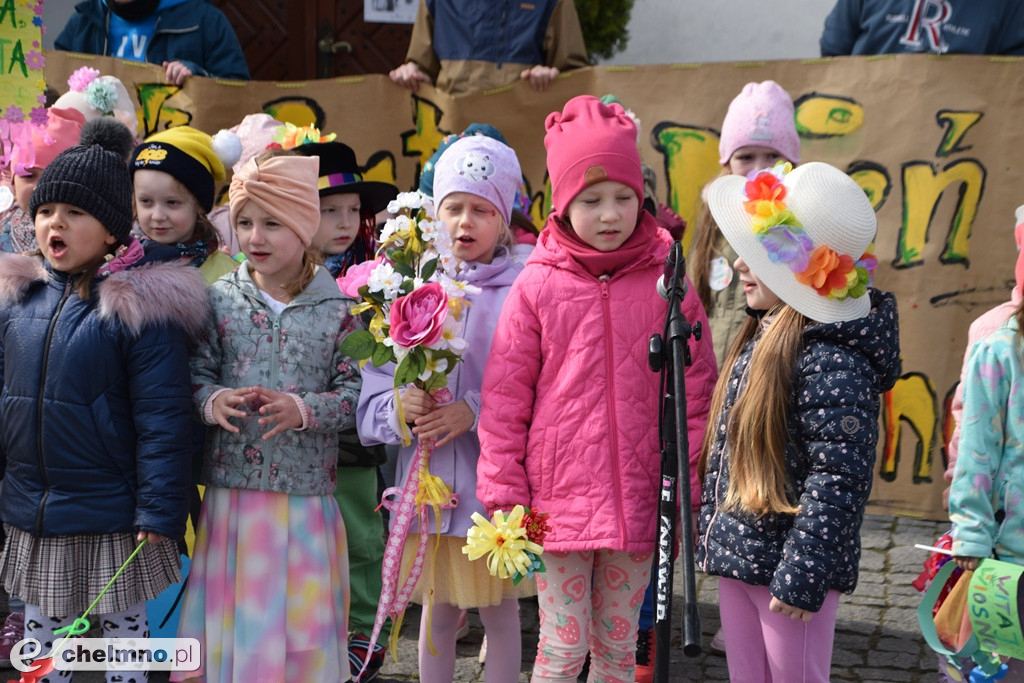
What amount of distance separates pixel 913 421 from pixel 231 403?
Result: 3.88 metres

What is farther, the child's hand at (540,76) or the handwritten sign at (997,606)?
the child's hand at (540,76)

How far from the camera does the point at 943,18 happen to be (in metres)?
6.10

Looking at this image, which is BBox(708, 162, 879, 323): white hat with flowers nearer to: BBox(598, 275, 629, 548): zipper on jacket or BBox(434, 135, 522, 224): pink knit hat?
BBox(598, 275, 629, 548): zipper on jacket

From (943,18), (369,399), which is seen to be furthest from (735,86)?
(369,399)

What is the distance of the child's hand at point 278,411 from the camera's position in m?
3.66

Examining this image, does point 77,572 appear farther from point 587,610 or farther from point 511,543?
point 587,610

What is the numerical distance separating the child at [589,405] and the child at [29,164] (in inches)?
90.3

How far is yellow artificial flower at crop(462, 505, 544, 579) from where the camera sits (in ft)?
10.7

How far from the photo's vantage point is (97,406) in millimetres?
3631

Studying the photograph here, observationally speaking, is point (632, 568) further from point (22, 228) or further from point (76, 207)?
point (22, 228)

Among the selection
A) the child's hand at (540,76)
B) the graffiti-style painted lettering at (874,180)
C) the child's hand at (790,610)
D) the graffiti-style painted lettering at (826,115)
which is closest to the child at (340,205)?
the child's hand at (540,76)

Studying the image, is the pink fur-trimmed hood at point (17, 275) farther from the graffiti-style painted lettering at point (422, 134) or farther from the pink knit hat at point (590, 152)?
Result: the graffiti-style painted lettering at point (422, 134)

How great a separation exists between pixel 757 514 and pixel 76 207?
237 cm

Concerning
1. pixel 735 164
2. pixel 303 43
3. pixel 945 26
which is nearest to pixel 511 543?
pixel 735 164
